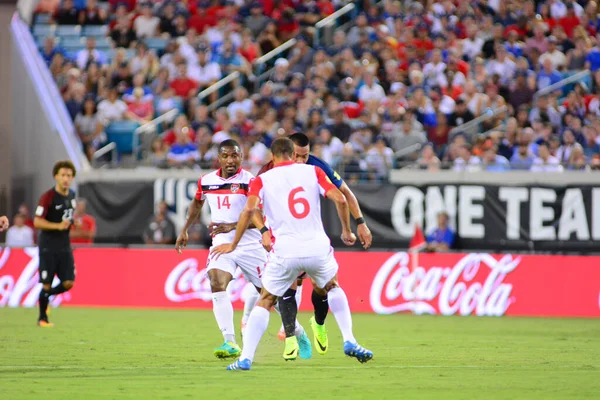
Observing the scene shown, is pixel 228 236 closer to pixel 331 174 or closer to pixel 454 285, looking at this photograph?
pixel 331 174

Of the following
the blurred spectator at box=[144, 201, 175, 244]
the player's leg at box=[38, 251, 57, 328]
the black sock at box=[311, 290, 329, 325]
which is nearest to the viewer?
the black sock at box=[311, 290, 329, 325]

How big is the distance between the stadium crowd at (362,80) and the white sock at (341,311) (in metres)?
11.4

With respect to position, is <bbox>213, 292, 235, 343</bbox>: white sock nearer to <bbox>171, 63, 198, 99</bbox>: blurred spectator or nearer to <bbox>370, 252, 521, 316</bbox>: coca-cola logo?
<bbox>370, 252, 521, 316</bbox>: coca-cola logo

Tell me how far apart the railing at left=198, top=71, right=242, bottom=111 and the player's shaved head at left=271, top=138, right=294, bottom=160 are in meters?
15.8

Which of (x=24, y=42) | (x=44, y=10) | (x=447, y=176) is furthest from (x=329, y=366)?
(x=44, y=10)

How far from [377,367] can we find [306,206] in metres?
1.89

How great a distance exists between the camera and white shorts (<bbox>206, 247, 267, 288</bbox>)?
12.6 metres

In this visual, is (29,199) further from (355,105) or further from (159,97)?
(355,105)

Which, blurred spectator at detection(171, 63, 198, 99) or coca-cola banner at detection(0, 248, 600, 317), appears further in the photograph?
blurred spectator at detection(171, 63, 198, 99)

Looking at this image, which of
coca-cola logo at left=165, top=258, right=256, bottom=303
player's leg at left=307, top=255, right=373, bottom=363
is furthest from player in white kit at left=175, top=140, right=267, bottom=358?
coca-cola logo at left=165, top=258, right=256, bottom=303

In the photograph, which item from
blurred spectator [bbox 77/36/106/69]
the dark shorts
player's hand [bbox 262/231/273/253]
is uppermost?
blurred spectator [bbox 77/36/106/69]

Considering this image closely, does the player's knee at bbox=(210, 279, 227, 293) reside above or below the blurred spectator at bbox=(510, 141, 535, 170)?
below

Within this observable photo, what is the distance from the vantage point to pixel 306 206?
10906 mm

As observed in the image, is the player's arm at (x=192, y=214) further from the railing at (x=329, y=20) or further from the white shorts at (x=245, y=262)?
the railing at (x=329, y=20)
